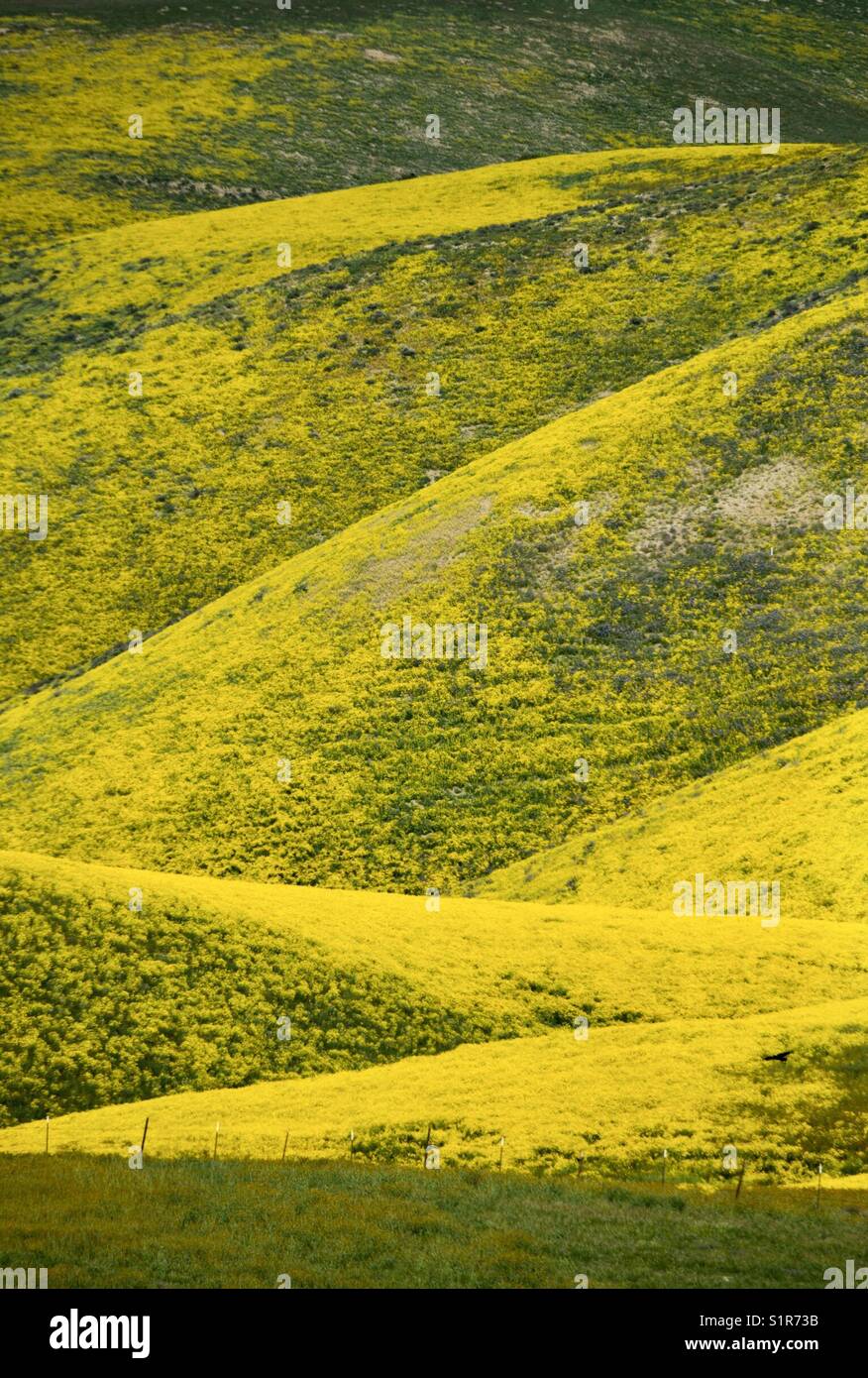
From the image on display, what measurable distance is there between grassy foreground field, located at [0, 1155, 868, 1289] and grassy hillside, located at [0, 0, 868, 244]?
112502 mm

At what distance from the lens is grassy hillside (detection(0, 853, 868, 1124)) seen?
134 feet

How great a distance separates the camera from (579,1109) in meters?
37.6

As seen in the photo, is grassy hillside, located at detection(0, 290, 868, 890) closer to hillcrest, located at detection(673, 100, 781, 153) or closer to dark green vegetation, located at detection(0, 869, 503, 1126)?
dark green vegetation, located at detection(0, 869, 503, 1126)

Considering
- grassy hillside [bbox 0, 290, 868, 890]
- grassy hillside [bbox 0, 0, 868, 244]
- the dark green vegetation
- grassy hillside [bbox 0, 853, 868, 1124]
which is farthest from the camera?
grassy hillside [bbox 0, 0, 868, 244]

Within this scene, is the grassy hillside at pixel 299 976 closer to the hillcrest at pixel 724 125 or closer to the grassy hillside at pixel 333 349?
the grassy hillside at pixel 333 349

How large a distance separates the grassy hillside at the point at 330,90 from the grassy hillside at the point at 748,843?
9342cm

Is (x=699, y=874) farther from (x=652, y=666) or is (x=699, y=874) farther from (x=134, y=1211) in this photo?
(x=134, y=1211)

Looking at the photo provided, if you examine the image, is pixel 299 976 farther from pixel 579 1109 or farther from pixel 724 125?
pixel 724 125

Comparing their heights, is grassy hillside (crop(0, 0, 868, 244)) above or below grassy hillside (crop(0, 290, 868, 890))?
above

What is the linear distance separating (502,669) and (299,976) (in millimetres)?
24737

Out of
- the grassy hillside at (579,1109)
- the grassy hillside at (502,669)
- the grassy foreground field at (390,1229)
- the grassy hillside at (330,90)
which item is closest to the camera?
the grassy foreground field at (390,1229)

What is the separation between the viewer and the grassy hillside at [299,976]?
1604 inches

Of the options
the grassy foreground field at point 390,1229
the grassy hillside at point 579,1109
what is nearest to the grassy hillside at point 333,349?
the grassy hillside at point 579,1109

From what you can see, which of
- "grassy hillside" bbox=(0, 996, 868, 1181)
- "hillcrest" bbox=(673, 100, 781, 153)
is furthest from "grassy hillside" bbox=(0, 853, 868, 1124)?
"hillcrest" bbox=(673, 100, 781, 153)
